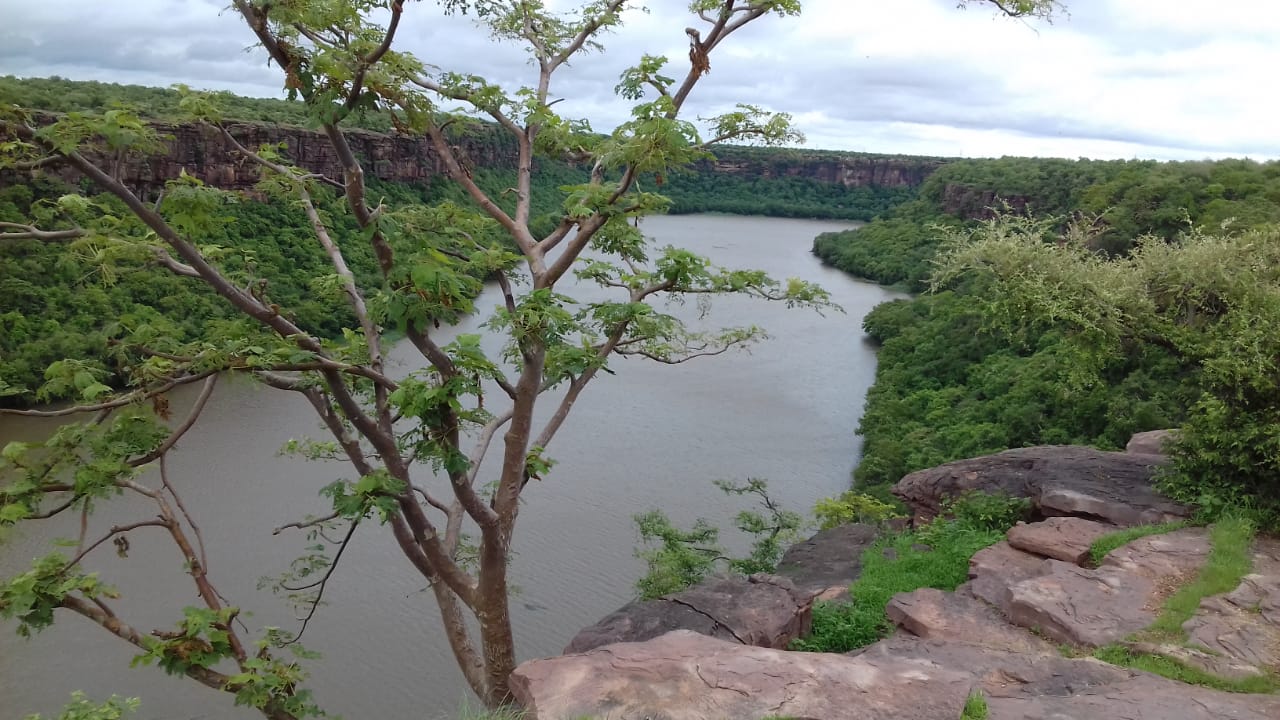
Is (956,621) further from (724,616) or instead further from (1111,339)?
(1111,339)

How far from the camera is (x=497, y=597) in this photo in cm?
650

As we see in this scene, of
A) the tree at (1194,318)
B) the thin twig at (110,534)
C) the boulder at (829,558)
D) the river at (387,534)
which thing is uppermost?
the tree at (1194,318)

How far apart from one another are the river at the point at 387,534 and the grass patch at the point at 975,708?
5.47m

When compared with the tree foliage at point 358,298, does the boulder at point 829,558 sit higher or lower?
lower

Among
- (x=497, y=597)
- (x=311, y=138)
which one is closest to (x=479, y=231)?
Answer: (x=497, y=597)

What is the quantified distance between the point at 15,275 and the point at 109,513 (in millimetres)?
10577

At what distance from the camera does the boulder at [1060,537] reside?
25.1ft

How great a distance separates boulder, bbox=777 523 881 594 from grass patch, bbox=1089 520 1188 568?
8.06ft

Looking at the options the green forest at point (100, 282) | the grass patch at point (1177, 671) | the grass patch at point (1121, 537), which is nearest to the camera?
the grass patch at point (1177, 671)

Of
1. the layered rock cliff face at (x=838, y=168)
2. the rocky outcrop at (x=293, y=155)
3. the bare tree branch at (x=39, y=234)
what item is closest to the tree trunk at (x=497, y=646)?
the rocky outcrop at (x=293, y=155)

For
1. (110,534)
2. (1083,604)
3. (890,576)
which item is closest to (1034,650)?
(1083,604)

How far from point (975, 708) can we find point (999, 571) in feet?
10.4

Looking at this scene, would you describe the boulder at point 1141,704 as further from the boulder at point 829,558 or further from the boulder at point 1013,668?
the boulder at point 829,558

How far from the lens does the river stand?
10711 millimetres
